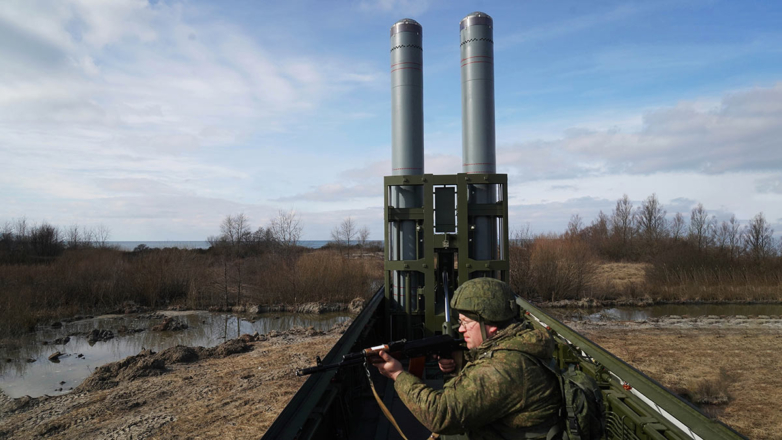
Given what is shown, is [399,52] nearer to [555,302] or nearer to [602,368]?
[602,368]

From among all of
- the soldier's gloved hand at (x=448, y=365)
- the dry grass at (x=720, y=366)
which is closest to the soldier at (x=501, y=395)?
the soldier's gloved hand at (x=448, y=365)

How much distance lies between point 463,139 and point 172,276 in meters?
15.3

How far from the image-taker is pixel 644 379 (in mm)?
2867

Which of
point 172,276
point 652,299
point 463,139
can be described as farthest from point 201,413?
point 652,299

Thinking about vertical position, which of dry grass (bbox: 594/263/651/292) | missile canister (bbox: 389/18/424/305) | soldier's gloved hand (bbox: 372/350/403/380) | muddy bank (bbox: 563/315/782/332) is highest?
missile canister (bbox: 389/18/424/305)

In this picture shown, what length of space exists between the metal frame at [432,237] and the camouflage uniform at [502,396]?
414 cm

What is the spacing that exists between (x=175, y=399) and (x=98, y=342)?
6585 millimetres

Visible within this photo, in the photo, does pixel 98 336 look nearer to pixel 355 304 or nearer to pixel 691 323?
pixel 355 304

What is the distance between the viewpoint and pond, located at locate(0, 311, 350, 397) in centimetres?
919

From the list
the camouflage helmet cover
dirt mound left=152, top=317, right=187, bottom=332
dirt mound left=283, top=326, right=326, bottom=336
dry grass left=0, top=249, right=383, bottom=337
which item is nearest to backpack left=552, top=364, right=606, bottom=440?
the camouflage helmet cover

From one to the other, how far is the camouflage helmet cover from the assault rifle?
1.20ft

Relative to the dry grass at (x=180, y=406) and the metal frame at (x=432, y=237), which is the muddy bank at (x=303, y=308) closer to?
the dry grass at (x=180, y=406)

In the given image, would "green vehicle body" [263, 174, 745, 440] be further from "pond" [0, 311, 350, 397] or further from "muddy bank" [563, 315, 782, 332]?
"muddy bank" [563, 315, 782, 332]

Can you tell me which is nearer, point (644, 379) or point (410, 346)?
point (410, 346)
